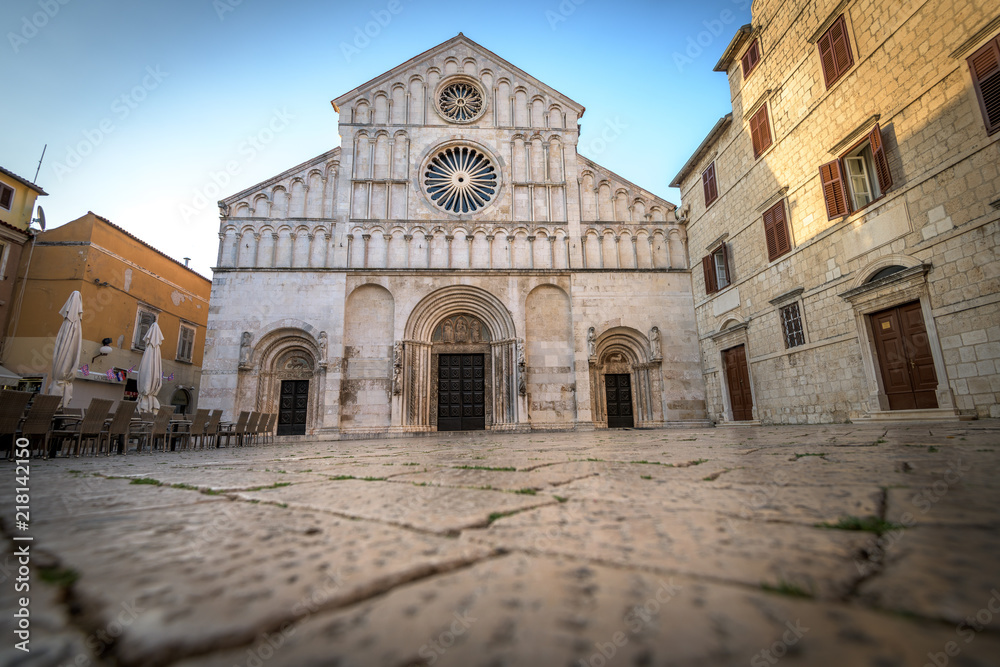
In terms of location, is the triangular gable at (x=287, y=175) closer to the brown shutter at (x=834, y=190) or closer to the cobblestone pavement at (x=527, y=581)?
the brown shutter at (x=834, y=190)

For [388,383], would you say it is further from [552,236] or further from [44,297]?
[44,297]

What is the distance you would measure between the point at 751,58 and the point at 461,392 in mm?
12658

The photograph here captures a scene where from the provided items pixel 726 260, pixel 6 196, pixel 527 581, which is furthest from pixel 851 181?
pixel 6 196

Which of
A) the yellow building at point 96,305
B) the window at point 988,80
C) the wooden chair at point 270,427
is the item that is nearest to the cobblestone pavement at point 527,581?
the window at point 988,80

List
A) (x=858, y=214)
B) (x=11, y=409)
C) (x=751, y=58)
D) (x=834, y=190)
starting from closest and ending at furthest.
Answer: (x=11, y=409), (x=858, y=214), (x=834, y=190), (x=751, y=58)

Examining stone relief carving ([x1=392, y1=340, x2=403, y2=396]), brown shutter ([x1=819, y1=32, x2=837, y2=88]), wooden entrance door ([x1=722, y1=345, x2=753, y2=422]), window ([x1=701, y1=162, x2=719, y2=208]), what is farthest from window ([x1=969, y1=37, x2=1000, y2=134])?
stone relief carving ([x1=392, y1=340, x2=403, y2=396])

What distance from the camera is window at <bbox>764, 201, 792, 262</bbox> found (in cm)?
1054

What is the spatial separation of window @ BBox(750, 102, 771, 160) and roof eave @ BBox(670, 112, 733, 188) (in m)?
1.03

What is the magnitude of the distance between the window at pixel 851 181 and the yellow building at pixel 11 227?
22638 millimetres

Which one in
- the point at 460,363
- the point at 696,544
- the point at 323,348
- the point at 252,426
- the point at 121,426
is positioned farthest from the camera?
the point at 460,363

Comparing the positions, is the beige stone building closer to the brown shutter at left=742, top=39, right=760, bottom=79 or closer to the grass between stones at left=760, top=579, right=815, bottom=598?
the brown shutter at left=742, top=39, right=760, bottom=79

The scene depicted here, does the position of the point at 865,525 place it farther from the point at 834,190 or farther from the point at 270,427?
the point at 270,427

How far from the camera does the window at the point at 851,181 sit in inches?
346

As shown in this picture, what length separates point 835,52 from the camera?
9.24 metres
